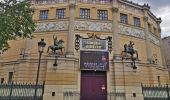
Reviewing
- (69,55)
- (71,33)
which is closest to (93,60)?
(69,55)

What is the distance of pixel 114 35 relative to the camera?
2792 cm

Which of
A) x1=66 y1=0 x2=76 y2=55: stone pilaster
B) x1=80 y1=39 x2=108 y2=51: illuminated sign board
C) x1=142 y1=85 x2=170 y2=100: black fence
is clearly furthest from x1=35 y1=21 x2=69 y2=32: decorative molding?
x1=142 y1=85 x2=170 y2=100: black fence

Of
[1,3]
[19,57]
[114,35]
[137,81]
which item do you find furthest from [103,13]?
[1,3]

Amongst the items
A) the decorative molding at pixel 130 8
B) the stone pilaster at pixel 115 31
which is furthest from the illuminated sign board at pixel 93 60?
the decorative molding at pixel 130 8

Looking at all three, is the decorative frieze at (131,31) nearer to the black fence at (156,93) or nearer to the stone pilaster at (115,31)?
the stone pilaster at (115,31)

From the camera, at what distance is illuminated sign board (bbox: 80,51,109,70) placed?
2567 cm

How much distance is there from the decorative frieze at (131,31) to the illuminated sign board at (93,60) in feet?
17.2

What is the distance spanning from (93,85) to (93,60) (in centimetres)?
304

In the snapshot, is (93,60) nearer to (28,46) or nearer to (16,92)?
(28,46)

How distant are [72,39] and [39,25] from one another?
17.7 feet

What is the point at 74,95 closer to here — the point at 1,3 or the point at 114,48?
the point at 114,48

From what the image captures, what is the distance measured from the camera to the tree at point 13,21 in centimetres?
1559

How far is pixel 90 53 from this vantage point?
26.1m

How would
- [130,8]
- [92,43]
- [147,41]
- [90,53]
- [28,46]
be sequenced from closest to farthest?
[90,53], [92,43], [28,46], [147,41], [130,8]
